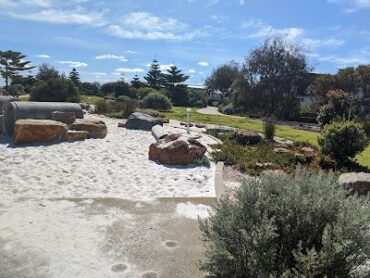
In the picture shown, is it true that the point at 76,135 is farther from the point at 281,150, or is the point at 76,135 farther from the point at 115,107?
the point at 115,107

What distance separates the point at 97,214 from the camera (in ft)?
19.8

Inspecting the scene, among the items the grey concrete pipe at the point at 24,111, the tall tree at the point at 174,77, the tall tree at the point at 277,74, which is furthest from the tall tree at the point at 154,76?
the grey concrete pipe at the point at 24,111

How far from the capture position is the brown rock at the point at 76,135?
1183 cm

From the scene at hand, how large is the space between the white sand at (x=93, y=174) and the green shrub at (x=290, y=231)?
3557mm

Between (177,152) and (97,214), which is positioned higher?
(177,152)

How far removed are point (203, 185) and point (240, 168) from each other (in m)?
1.81

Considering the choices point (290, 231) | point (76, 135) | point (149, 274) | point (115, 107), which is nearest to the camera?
point (290, 231)

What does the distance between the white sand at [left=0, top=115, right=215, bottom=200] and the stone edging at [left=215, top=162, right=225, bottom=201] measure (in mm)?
124

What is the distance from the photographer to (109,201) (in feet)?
21.9

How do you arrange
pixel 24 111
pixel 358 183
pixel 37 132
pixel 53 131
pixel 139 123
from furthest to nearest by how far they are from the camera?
pixel 139 123, pixel 24 111, pixel 53 131, pixel 37 132, pixel 358 183

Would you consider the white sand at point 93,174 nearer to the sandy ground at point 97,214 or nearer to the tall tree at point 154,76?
the sandy ground at point 97,214

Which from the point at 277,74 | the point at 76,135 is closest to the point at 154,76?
the point at 277,74

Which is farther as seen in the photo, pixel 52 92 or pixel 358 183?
pixel 52 92

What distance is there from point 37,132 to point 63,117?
202cm
